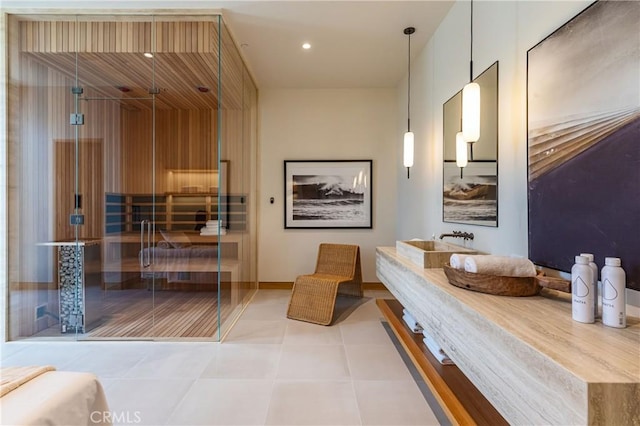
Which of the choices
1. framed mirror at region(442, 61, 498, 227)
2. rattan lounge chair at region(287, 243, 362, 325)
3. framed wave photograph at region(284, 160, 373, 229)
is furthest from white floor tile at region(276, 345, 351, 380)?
framed wave photograph at region(284, 160, 373, 229)

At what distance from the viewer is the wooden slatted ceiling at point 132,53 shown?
115 inches

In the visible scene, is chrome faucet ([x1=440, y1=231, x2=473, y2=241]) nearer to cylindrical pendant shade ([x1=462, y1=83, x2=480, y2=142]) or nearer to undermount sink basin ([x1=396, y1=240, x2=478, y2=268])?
undermount sink basin ([x1=396, y1=240, x2=478, y2=268])

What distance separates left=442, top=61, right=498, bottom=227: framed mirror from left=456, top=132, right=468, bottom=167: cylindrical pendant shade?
3 cm

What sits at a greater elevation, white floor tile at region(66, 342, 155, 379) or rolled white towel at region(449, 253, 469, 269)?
rolled white towel at region(449, 253, 469, 269)

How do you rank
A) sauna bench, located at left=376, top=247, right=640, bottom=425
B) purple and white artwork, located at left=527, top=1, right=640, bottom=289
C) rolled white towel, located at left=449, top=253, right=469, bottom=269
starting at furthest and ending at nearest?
rolled white towel, located at left=449, top=253, right=469, bottom=269, purple and white artwork, located at left=527, top=1, right=640, bottom=289, sauna bench, located at left=376, top=247, right=640, bottom=425

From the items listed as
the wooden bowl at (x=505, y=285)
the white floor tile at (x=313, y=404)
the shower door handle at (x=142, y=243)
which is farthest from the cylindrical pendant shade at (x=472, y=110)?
the shower door handle at (x=142, y=243)

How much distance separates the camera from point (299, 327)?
3227 mm

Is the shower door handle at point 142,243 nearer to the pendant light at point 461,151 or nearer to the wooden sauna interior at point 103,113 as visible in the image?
the wooden sauna interior at point 103,113

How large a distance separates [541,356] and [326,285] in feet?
8.89

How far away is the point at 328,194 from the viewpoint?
4570 mm

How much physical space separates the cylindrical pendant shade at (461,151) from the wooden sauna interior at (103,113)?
7.75 ft

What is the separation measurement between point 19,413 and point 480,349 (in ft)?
5.63

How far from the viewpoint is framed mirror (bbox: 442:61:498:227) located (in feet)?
6.86

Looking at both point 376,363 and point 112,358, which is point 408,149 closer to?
point 376,363
